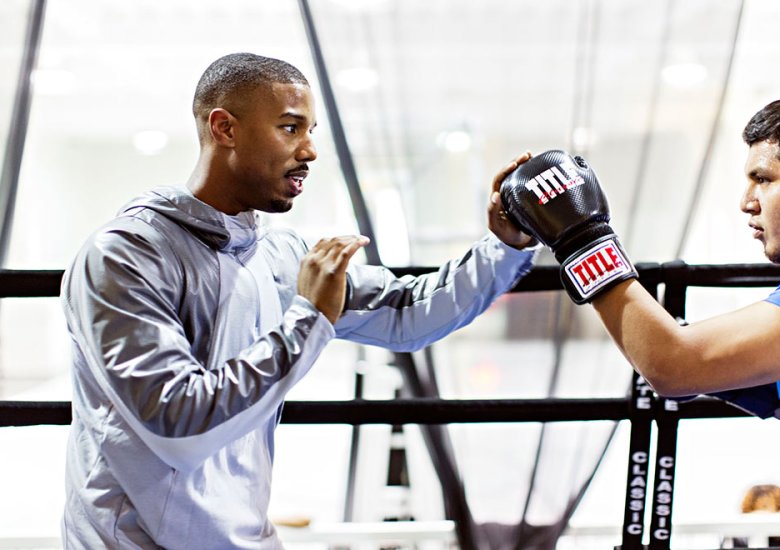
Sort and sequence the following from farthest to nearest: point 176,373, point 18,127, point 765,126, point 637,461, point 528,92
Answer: point 528,92 → point 18,127 → point 637,461 → point 765,126 → point 176,373

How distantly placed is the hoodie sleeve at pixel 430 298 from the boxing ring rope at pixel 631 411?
126 millimetres

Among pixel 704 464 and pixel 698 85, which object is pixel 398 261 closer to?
pixel 698 85

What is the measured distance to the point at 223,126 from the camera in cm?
108

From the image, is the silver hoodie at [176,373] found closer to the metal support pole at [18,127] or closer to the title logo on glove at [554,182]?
the title logo on glove at [554,182]

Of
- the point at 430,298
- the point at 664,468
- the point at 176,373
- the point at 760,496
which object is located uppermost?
the point at 430,298

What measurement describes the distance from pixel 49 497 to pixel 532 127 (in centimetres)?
316

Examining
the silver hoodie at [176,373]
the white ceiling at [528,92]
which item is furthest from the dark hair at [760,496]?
the silver hoodie at [176,373]

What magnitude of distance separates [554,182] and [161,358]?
57 centimetres

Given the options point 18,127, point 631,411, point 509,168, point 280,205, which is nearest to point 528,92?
point 509,168

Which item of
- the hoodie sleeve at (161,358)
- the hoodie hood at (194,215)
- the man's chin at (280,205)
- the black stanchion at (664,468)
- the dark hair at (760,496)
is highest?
the man's chin at (280,205)

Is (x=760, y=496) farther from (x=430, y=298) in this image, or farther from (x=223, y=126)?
(x=223, y=126)

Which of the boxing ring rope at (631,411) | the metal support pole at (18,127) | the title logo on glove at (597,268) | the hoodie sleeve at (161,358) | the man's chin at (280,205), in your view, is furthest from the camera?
the metal support pole at (18,127)

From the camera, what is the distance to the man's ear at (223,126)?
42.3 inches

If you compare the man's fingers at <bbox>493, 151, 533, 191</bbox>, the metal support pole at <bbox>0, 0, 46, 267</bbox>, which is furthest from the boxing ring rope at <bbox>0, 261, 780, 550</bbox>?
the metal support pole at <bbox>0, 0, 46, 267</bbox>
